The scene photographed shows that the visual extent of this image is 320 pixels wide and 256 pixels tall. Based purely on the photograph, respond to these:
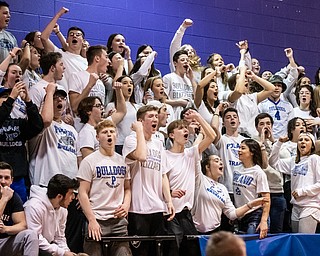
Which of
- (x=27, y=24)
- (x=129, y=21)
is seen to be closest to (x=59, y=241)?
(x=27, y=24)

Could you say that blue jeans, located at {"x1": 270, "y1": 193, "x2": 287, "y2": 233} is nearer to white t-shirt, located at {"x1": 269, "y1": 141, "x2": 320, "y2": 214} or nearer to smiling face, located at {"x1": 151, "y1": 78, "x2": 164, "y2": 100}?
white t-shirt, located at {"x1": 269, "y1": 141, "x2": 320, "y2": 214}

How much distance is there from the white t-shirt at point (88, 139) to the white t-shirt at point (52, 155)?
0.08 meters

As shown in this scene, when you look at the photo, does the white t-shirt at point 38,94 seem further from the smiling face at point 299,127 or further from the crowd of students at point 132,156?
the smiling face at point 299,127

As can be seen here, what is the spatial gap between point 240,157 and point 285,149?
40.6 inches

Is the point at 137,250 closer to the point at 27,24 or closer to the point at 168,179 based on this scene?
the point at 168,179

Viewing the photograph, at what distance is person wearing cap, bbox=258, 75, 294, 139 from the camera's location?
8.37 metres

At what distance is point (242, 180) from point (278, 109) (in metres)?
2.11

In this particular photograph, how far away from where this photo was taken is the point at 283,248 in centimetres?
580

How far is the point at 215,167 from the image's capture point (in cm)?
658

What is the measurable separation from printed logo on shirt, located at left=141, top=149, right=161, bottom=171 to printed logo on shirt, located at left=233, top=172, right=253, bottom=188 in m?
1.17

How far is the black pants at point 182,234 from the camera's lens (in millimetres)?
5656

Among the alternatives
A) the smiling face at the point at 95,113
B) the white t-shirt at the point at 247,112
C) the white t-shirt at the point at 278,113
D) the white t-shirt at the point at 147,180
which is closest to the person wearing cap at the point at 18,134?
the smiling face at the point at 95,113

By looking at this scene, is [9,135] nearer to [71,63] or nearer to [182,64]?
[71,63]

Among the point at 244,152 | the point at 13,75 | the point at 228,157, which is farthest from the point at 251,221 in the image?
the point at 13,75
